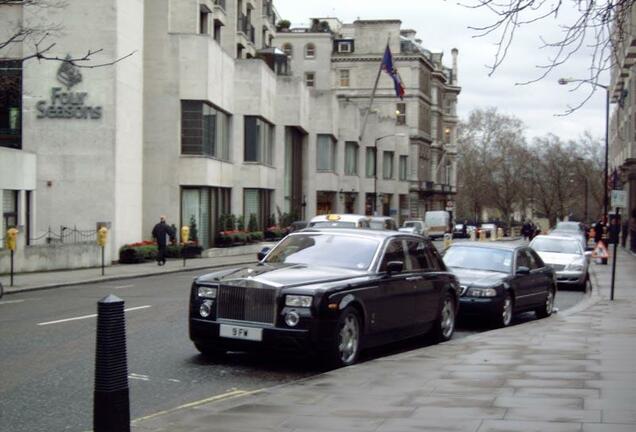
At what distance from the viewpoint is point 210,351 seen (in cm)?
1188

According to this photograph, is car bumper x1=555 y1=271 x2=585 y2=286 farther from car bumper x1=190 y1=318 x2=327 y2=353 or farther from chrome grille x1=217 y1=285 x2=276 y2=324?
chrome grille x1=217 y1=285 x2=276 y2=324

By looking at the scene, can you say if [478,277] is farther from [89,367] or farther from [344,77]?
[344,77]

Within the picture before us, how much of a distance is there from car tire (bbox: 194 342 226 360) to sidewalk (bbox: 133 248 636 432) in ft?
6.25

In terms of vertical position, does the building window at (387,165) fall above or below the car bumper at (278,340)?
above

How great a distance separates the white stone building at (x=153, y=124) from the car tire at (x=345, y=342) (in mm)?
17288

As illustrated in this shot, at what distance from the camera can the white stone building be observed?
1356 inches

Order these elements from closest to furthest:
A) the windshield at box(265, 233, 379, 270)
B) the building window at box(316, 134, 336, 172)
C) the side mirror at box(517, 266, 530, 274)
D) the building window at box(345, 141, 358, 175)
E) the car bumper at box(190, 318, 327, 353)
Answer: the car bumper at box(190, 318, 327, 353) → the windshield at box(265, 233, 379, 270) → the side mirror at box(517, 266, 530, 274) → the building window at box(316, 134, 336, 172) → the building window at box(345, 141, 358, 175)

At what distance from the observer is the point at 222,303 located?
11.2 meters

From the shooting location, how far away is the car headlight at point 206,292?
445 inches

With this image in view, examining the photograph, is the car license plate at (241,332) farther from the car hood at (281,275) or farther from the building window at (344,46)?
the building window at (344,46)

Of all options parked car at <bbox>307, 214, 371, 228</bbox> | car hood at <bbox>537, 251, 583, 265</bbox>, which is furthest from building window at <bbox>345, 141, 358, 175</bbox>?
car hood at <bbox>537, 251, 583, 265</bbox>

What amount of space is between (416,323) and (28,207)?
2305 centimetres

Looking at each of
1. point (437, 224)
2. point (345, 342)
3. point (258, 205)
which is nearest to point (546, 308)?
point (345, 342)

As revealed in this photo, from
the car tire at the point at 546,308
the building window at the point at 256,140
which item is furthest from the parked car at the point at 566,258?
the building window at the point at 256,140
